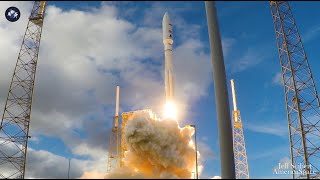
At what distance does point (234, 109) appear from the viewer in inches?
2746

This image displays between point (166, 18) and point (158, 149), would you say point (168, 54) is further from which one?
point (158, 149)

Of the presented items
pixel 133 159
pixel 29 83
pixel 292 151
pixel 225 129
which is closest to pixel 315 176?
pixel 292 151

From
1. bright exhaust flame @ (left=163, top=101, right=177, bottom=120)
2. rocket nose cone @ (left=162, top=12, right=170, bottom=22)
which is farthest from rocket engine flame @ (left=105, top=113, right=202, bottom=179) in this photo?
rocket nose cone @ (left=162, top=12, right=170, bottom=22)

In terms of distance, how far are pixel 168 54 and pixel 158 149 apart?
49.8ft

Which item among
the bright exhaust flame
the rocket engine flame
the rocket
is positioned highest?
the rocket

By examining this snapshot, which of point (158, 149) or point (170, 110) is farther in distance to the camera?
point (170, 110)

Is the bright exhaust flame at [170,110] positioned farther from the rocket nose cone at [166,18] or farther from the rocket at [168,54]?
the rocket nose cone at [166,18]

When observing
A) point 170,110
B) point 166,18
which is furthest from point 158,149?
point 166,18

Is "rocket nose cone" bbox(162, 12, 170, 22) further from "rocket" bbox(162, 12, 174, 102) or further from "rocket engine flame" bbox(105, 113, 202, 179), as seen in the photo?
"rocket engine flame" bbox(105, 113, 202, 179)

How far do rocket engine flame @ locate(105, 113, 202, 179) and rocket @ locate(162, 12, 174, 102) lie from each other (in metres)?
6.21

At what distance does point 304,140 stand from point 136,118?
22.0 meters

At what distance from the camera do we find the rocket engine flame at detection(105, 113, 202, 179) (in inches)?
1778

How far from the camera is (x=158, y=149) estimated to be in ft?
148

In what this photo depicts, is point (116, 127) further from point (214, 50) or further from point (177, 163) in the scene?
point (214, 50)
